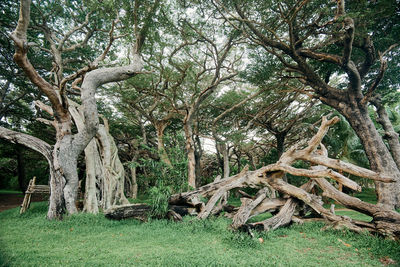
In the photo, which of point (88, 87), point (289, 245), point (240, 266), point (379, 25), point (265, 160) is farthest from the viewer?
point (265, 160)

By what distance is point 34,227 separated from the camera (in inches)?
180

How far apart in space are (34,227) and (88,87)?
3.71 m

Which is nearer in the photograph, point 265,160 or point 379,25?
point 379,25

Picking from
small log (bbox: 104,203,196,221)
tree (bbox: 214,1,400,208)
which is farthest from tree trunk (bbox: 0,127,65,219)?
tree (bbox: 214,1,400,208)

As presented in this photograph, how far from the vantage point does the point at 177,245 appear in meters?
3.48

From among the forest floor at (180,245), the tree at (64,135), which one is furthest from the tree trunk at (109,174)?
the forest floor at (180,245)

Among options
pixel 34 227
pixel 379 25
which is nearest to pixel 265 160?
pixel 379 25

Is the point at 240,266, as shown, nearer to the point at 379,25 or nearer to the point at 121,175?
the point at 121,175

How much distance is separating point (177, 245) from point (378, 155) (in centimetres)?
724

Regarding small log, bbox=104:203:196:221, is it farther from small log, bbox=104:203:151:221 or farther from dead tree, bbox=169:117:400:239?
dead tree, bbox=169:117:400:239

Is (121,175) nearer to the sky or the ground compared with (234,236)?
nearer to the sky

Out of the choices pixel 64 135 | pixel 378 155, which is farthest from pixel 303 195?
pixel 64 135

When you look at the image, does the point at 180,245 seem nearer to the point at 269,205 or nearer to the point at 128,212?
the point at 128,212

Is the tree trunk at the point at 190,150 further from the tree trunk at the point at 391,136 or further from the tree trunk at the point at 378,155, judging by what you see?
the tree trunk at the point at 391,136
